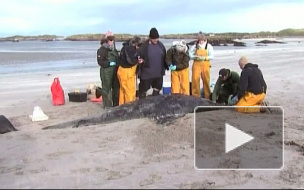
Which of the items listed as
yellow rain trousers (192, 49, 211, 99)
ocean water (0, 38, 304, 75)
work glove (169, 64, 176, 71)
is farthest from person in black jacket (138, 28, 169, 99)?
ocean water (0, 38, 304, 75)

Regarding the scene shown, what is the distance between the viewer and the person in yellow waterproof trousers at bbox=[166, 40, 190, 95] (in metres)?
11.0

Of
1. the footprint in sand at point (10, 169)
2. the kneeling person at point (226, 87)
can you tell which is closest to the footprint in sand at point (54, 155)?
the footprint in sand at point (10, 169)

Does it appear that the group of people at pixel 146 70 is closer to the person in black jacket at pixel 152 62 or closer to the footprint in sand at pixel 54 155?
the person in black jacket at pixel 152 62

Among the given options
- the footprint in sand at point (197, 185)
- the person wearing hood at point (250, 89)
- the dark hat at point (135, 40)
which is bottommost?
the footprint in sand at point (197, 185)

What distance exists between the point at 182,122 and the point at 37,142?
2883mm

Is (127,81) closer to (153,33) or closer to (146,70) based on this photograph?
(146,70)

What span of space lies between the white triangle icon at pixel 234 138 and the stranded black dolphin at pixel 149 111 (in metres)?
1.37

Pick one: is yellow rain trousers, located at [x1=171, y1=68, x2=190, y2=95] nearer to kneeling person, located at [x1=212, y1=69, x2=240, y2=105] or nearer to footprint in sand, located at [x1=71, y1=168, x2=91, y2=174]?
kneeling person, located at [x1=212, y1=69, x2=240, y2=105]

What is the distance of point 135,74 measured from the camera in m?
10.9

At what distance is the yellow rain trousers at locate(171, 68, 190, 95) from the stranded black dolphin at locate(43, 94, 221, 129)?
1697 mm

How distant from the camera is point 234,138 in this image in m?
7.26

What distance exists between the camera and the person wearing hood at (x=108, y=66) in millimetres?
11047

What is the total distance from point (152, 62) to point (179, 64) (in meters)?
0.78
